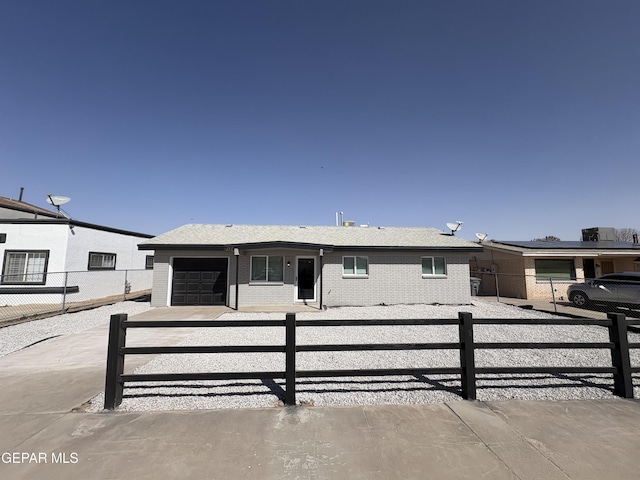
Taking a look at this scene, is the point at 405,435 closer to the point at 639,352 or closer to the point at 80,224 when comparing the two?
the point at 639,352

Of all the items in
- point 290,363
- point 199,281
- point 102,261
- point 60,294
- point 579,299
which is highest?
point 102,261

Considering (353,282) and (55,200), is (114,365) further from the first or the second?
(55,200)

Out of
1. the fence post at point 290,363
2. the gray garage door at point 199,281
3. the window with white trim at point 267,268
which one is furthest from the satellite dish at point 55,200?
the fence post at point 290,363

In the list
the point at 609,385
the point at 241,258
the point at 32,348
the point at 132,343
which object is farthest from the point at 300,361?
the point at 241,258

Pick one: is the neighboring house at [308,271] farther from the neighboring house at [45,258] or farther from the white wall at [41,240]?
the white wall at [41,240]

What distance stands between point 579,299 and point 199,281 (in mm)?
17920

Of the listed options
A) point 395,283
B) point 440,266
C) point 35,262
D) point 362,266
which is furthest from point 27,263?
point 440,266

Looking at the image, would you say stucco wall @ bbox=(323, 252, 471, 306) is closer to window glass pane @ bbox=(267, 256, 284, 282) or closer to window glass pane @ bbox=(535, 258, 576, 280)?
window glass pane @ bbox=(267, 256, 284, 282)

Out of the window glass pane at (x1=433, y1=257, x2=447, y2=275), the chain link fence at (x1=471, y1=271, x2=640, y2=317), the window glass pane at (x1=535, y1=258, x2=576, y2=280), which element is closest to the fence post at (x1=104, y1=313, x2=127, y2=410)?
the chain link fence at (x1=471, y1=271, x2=640, y2=317)

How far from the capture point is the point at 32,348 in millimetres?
6852

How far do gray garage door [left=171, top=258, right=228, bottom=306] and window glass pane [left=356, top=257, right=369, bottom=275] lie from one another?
6.37 m

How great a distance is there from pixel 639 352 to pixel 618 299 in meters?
7.39

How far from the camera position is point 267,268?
13836mm

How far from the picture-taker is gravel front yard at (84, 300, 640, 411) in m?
4.05
